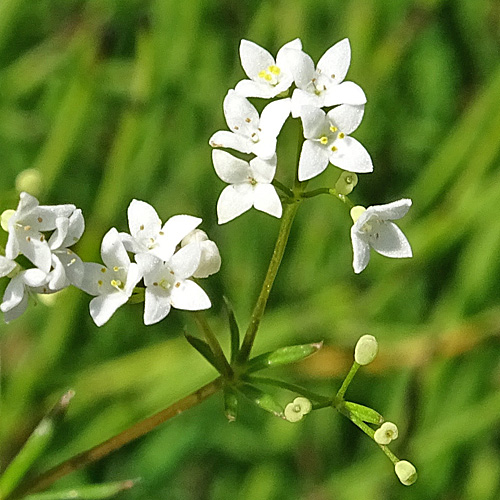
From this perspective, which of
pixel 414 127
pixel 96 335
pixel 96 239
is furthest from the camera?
pixel 414 127

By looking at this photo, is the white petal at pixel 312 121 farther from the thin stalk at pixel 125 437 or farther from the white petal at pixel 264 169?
the thin stalk at pixel 125 437

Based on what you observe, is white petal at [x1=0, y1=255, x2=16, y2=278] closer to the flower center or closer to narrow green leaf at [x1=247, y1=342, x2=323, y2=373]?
narrow green leaf at [x1=247, y1=342, x2=323, y2=373]

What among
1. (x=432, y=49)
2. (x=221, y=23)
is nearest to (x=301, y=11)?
(x=221, y=23)

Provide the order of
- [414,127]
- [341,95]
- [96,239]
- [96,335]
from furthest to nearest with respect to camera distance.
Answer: [414,127] < [96,335] < [96,239] < [341,95]

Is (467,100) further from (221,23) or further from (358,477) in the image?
(358,477)

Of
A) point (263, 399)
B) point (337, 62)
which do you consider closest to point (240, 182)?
point (337, 62)

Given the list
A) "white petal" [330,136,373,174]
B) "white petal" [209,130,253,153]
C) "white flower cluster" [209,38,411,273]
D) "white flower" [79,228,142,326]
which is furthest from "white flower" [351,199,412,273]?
"white flower" [79,228,142,326]

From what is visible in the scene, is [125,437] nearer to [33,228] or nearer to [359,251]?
[33,228]
